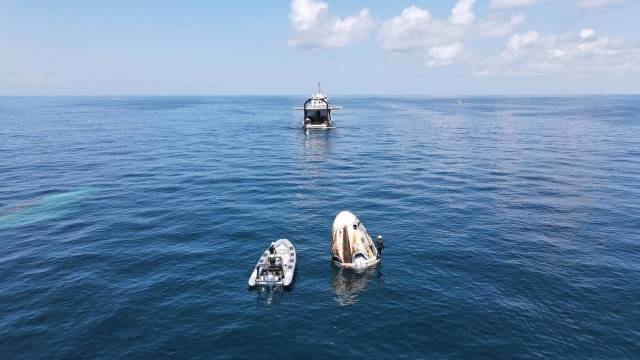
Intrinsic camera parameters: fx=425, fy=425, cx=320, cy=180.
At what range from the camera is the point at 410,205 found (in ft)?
200

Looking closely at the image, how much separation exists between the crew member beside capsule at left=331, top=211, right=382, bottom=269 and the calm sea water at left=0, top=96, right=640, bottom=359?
1277 millimetres

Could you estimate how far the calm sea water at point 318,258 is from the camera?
101 ft

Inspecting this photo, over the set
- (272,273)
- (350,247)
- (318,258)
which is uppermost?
(350,247)

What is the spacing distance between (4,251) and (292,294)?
107 ft

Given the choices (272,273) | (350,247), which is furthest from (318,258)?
(272,273)

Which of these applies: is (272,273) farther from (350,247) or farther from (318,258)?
(350,247)

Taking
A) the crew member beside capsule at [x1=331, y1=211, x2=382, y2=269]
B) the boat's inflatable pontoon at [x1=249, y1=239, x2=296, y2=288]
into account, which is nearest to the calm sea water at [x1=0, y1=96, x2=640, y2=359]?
the boat's inflatable pontoon at [x1=249, y1=239, x2=296, y2=288]

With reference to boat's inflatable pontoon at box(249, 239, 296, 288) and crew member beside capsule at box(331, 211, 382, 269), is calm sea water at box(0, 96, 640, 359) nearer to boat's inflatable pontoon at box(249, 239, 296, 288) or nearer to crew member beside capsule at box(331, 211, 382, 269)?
boat's inflatable pontoon at box(249, 239, 296, 288)

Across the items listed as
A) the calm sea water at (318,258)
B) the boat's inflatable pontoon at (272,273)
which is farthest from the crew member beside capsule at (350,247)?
the boat's inflatable pontoon at (272,273)

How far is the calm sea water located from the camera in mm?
30703

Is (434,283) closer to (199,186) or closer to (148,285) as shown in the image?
(148,285)

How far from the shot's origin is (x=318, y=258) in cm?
4366

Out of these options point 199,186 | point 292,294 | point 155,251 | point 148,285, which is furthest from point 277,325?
point 199,186

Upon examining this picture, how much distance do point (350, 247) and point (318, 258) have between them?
4404 mm
